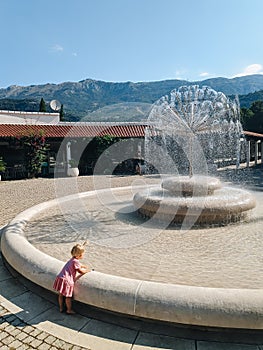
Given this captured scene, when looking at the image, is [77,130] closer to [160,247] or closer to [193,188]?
[193,188]

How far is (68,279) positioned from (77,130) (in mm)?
23541

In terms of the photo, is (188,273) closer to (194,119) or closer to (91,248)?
(91,248)

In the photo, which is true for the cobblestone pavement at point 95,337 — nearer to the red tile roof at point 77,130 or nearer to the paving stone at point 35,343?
the paving stone at point 35,343

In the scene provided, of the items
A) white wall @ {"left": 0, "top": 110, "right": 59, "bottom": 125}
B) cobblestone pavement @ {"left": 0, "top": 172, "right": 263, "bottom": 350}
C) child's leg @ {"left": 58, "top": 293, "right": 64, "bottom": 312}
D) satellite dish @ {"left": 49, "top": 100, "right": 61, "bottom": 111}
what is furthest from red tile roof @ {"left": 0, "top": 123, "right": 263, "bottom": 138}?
cobblestone pavement @ {"left": 0, "top": 172, "right": 263, "bottom": 350}

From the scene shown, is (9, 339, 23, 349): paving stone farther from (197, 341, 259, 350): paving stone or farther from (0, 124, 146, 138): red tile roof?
(0, 124, 146, 138): red tile roof

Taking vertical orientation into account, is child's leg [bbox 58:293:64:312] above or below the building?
below

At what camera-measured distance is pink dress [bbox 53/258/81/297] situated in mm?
3801

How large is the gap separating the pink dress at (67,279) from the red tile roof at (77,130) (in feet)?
66.0

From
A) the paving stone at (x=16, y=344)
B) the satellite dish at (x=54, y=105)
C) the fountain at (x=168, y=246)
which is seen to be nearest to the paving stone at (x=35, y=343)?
the paving stone at (x=16, y=344)

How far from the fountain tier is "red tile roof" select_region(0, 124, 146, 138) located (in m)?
17.3

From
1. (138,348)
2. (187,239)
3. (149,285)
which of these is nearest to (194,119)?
(187,239)

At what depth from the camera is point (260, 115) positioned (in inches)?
1631

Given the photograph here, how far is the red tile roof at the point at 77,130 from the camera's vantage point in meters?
23.2

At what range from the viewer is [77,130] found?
26.5m
